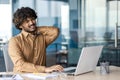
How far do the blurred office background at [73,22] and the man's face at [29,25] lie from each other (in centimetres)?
406

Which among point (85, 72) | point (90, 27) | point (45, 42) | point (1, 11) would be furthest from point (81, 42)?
point (85, 72)

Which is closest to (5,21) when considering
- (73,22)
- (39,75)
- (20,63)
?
(73,22)

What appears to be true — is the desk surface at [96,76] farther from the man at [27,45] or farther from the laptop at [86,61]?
the man at [27,45]

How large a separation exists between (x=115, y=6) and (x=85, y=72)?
4.27 m

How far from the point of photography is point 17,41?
291 centimetres

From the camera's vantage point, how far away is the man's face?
297 centimetres

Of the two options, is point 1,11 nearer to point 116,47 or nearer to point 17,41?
point 116,47

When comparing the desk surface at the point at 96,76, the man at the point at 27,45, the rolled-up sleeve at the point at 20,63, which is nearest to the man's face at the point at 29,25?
the man at the point at 27,45

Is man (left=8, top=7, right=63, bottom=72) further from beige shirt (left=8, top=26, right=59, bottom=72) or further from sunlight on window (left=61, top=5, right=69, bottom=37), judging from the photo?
sunlight on window (left=61, top=5, right=69, bottom=37)

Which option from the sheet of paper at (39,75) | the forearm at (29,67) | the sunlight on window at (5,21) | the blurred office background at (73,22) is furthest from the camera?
the sunlight on window at (5,21)

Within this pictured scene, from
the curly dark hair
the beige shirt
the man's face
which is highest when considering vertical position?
the curly dark hair

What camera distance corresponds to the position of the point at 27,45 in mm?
2971

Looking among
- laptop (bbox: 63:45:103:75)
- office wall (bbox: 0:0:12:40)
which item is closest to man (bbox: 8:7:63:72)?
laptop (bbox: 63:45:103:75)

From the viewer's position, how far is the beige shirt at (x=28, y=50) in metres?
2.74
